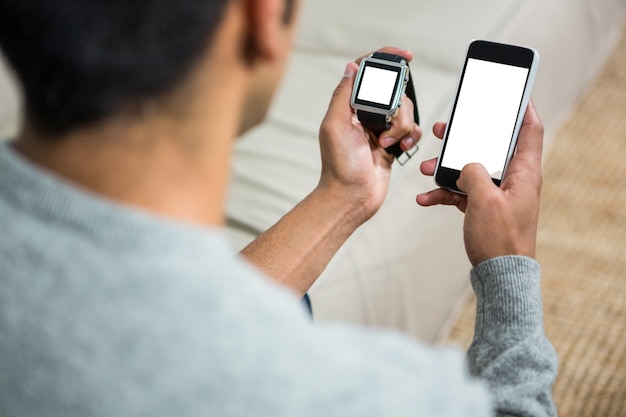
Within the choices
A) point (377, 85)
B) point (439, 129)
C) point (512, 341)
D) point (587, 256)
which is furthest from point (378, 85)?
point (587, 256)

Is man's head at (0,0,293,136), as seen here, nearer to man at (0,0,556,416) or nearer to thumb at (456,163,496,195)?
man at (0,0,556,416)

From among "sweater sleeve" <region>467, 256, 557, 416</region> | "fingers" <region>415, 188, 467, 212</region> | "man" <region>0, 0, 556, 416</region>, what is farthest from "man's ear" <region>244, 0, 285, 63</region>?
"fingers" <region>415, 188, 467, 212</region>

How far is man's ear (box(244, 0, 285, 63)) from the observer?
0.49 m

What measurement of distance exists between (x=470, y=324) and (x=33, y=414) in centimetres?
111

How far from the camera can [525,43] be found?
4.79 ft

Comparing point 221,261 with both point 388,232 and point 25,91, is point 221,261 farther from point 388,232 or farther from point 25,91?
point 388,232

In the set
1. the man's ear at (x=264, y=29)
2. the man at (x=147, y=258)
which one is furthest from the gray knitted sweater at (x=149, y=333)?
the man's ear at (x=264, y=29)

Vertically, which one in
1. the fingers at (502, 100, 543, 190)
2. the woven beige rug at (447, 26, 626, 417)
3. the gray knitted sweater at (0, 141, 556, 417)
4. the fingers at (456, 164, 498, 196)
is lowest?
the woven beige rug at (447, 26, 626, 417)

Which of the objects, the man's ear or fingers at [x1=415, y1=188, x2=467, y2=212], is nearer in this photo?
the man's ear

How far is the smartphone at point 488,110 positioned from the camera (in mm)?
939

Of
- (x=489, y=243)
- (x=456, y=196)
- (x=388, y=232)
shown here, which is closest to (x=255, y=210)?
(x=388, y=232)

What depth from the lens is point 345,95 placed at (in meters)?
0.97

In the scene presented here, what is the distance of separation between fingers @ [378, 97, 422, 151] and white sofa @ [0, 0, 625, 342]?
215 mm

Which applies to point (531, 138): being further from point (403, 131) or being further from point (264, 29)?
point (264, 29)
